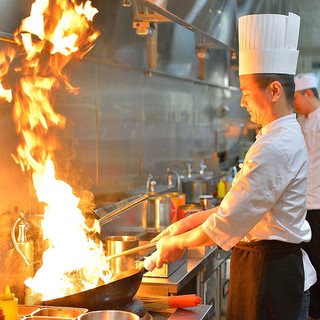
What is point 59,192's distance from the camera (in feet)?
8.65

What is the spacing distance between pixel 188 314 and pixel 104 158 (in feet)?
4.83

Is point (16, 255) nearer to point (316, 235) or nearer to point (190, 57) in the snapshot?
point (316, 235)

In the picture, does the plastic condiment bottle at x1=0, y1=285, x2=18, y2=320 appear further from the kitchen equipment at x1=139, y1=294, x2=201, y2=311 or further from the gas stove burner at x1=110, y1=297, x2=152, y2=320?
the kitchen equipment at x1=139, y1=294, x2=201, y2=311

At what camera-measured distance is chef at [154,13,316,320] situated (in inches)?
81.7

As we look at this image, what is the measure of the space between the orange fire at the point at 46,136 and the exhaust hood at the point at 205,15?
657mm

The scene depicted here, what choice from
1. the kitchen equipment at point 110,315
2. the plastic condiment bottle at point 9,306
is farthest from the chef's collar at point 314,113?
the plastic condiment bottle at point 9,306

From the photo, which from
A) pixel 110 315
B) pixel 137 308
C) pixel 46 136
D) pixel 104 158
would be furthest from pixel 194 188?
pixel 110 315

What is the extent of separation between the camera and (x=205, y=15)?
2.63 m

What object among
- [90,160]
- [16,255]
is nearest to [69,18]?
[90,160]

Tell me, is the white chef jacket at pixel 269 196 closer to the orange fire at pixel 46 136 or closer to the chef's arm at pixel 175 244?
the chef's arm at pixel 175 244

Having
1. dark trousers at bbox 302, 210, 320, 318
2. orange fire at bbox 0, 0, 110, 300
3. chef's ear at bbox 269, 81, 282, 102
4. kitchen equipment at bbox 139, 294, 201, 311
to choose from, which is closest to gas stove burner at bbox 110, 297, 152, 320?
kitchen equipment at bbox 139, 294, 201, 311

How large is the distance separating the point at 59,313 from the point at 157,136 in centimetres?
252

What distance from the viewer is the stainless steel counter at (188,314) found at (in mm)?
2135

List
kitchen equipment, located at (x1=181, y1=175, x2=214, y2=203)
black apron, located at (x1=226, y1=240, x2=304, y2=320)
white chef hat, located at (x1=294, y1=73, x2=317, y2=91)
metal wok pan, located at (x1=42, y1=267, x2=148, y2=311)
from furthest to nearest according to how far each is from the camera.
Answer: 1. kitchen equipment, located at (x1=181, y1=175, x2=214, y2=203)
2. white chef hat, located at (x1=294, y1=73, x2=317, y2=91)
3. black apron, located at (x1=226, y1=240, x2=304, y2=320)
4. metal wok pan, located at (x1=42, y1=267, x2=148, y2=311)
